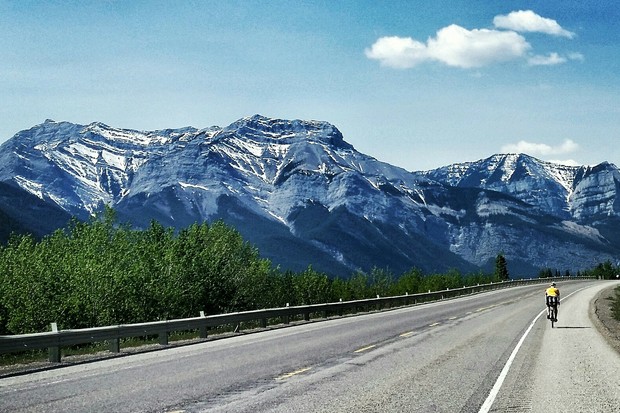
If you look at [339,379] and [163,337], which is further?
[163,337]

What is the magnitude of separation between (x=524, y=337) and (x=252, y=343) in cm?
934

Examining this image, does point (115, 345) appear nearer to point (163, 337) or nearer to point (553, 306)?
point (163, 337)

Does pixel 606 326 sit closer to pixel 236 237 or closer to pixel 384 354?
pixel 384 354

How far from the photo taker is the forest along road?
1065 cm

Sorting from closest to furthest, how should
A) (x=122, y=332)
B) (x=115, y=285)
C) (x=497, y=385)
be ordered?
(x=497, y=385) < (x=122, y=332) < (x=115, y=285)

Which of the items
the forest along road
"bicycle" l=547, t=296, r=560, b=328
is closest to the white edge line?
the forest along road

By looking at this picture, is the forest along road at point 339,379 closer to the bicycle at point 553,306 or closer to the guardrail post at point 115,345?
the guardrail post at point 115,345

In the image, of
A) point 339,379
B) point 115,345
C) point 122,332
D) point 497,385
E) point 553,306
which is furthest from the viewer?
point 553,306

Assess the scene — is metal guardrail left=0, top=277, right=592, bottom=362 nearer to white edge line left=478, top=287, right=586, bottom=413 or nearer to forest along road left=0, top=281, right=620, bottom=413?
forest along road left=0, top=281, right=620, bottom=413

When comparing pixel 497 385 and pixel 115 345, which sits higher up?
pixel 115 345

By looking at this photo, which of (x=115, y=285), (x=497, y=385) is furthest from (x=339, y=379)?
(x=115, y=285)

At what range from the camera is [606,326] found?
104 feet

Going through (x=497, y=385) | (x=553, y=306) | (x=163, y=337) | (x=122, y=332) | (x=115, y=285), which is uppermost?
(x=115, y=285)

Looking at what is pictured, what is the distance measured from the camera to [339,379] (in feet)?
43.5
